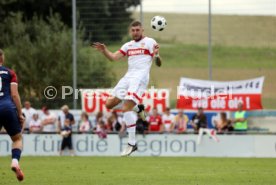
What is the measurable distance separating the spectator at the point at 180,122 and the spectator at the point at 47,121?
4.45 m

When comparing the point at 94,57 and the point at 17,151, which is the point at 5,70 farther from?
the point at 94,57

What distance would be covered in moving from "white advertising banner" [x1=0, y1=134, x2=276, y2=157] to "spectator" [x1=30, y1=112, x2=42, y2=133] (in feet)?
1.16

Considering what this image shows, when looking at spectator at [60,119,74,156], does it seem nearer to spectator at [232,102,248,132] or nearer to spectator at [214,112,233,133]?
spectator at [214,112,233,133]

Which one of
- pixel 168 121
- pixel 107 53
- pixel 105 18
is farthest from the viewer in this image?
pixel 105 18

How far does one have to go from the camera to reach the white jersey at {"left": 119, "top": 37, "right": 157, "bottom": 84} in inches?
679

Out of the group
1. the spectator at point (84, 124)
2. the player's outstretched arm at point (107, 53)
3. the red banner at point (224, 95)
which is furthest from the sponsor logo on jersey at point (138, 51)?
the red banner at point (224, 95)

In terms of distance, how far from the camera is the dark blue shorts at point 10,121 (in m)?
13.9

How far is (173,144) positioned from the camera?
27953 millimetres

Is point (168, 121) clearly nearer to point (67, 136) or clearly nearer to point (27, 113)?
point (67, 136)

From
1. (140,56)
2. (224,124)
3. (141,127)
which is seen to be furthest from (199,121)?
(140,56)

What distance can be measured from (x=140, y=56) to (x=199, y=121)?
11.0 meters

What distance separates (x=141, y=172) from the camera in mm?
18328

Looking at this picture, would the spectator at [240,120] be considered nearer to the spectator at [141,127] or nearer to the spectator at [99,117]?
the spectator at [141,127]

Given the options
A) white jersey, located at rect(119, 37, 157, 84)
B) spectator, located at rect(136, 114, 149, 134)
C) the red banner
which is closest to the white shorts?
white jersey, located at rect(119, 37, 157, 84)
